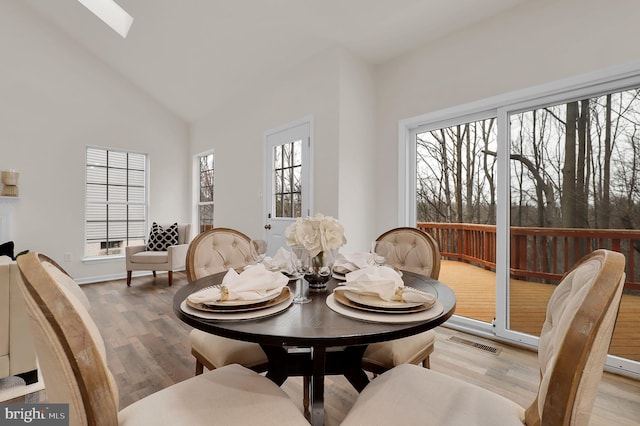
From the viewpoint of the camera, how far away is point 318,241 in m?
1.24

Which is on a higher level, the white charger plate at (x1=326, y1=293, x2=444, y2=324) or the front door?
the front door

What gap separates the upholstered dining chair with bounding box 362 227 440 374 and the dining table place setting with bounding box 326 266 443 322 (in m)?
0.41

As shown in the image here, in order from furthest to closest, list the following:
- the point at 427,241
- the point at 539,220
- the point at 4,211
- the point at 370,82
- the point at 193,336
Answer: the point at 4,211 → the point at 370,82 → the point at 539,220 → the point at 427,241 → the point at 193,336

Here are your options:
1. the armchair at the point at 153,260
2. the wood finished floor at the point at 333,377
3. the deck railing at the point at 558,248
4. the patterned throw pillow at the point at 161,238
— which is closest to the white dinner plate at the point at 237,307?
the wood finished floor at the point at 333,377

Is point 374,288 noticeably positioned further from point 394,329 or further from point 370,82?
point 370,82

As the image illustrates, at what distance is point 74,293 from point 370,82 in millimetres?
3167

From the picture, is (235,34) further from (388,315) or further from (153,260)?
(388,315)

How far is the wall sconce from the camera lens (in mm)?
3910

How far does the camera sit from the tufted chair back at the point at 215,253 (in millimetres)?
1761

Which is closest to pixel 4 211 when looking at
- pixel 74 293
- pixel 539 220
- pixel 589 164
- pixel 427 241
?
pixel 74 293

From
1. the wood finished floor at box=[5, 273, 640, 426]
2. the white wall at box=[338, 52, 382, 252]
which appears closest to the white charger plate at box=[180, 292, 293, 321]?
the wood finished floor at box=[5, 273, 640, 426]

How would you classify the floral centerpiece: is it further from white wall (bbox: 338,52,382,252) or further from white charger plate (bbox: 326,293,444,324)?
white wall (bbox: 338,52,382,252)

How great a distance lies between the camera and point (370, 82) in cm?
329

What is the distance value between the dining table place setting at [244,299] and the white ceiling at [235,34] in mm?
2494
